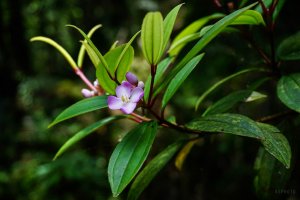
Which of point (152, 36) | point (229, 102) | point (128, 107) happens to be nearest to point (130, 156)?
point (128, 107)

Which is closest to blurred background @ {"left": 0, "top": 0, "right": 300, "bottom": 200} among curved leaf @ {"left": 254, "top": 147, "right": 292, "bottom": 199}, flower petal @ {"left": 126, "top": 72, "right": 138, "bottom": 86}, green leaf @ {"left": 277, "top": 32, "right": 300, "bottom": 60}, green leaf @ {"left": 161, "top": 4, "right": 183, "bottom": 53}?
curved leaf @ {"left": 254, "top": 147, "right": 292, "bottom": 199}

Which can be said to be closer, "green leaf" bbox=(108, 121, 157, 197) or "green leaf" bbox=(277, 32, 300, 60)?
"green leaf" bbox=(108, 121, 157, 197)

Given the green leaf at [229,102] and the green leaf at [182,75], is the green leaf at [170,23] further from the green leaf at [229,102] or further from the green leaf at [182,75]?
the green leaf at [229,102]

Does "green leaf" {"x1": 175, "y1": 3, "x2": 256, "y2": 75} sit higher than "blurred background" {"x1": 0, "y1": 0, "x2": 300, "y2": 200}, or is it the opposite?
"green leaf" {"x1": 175, "y1": 3, "x2": 256, "y2": 75}

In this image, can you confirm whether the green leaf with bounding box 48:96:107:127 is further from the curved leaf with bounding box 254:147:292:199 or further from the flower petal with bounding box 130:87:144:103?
the curved leaf with bounding box 254:147:292:199

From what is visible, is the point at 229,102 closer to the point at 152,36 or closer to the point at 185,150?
the point at 185,150

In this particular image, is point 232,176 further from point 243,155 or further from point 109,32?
point 109,32

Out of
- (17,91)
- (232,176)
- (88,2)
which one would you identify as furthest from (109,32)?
(232,176)
